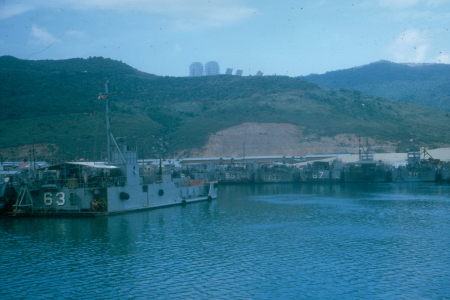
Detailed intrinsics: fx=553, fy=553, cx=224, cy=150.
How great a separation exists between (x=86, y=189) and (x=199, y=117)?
8028 centimetres

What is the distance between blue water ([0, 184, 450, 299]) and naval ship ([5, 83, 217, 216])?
4.14 feet

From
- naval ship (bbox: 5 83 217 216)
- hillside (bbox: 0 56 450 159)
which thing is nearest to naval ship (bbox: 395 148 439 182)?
hillside (bbox: 0 56 450 159)

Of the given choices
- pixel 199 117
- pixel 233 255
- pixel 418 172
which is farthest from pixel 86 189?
pixel 199 117

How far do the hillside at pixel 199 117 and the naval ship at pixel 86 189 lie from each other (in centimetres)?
3761

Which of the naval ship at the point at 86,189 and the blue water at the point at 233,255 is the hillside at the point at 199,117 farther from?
the blue water at the point at 233,255

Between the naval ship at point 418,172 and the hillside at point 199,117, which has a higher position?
the hillside at point 199,117

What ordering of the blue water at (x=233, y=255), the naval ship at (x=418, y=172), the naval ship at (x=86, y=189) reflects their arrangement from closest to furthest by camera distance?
the blue water at (x=233, y=255), the naval ship at (x=86, y=189), the naval ship at (x=418, y=172)

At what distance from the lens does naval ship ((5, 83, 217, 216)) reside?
130ft

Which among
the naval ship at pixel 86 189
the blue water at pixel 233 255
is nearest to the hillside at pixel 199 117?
the naval ship at pixel 86 189

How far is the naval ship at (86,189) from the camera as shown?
130 ft

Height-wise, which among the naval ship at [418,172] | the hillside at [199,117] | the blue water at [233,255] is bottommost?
the blue water at [233,255]


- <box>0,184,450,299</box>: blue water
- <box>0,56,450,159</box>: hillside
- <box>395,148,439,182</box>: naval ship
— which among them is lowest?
<box>0,184,450,299</box>: blue water

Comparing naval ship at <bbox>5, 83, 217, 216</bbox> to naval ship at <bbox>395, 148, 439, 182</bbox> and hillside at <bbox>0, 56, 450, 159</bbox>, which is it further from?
naval ship at <bbox>395, 148, 439, 182</bbox>

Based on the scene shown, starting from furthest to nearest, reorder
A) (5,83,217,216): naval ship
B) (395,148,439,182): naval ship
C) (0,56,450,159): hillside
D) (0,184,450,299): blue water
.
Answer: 1. (0,56,450,159): hillside
2. (395,148,439,182): naval ship
3. (5,83,217,216): naval ship
4. (0,184,450,299): blue water
